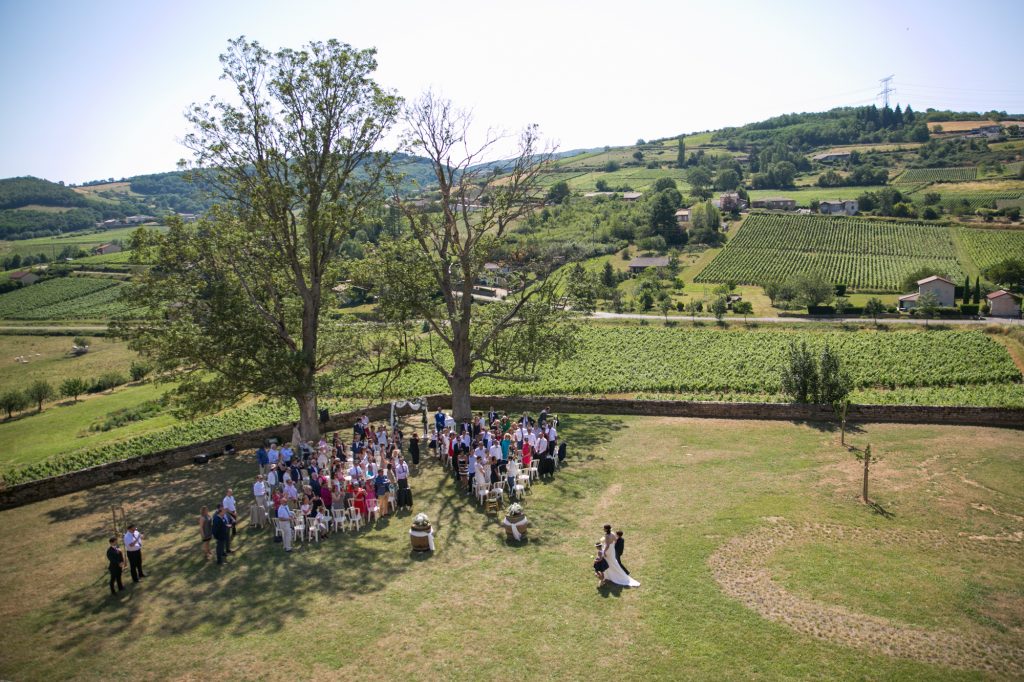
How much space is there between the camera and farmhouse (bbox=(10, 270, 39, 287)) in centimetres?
10234

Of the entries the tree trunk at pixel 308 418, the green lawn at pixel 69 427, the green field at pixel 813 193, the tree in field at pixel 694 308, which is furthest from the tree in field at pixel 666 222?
the tree trunk at pixel 308 418

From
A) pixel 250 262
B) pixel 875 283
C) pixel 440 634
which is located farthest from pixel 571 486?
pixel 875 283

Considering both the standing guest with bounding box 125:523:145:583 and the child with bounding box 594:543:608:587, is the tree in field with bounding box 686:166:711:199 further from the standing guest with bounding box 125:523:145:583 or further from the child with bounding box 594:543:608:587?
the standing guest with bounding box 125:523:145:583

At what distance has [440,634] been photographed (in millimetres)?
12375

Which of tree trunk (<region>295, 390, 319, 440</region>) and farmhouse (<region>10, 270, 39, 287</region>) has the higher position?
farmhouse (<region>10, 270, 39, 287</region>)

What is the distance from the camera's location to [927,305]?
56.8 m

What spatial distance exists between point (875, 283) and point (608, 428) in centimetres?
6378

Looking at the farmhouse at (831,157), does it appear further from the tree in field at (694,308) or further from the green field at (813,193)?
the tree in field at (694,308)

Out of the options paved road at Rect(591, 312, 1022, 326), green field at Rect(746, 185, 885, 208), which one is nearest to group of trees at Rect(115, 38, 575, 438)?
paved road at Rect(591, 312, 1022, 326)

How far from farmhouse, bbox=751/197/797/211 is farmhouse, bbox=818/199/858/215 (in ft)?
16.1

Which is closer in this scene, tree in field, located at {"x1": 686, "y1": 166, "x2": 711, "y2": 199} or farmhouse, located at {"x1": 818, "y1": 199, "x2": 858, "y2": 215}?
farmhouse, located at {"x1": 818, "y1": 199, "x2": 858, "y2": 215}

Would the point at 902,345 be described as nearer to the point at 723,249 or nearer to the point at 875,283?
the point at 875,283

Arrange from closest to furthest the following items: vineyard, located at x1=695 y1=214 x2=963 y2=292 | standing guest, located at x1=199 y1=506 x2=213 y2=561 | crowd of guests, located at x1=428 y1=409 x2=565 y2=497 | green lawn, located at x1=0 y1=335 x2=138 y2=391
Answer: standing guest, located at x1=199 y1=506 x2=213 y2=561 < crowd of guests, located at x1=428 y1=409 x2=565 y2=497 < green lawn, located at x1=0 y1=335 x2=138 y2=391 < vineyard, located at x1=695 y1=214 x2=963 y2=292

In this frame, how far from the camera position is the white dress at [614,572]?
1369 cm
